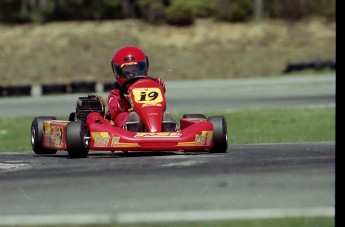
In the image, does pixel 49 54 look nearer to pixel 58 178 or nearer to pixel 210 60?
→ pixel 210 60

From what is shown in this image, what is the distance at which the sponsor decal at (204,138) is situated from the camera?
9.19 metres

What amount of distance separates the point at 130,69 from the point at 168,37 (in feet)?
121

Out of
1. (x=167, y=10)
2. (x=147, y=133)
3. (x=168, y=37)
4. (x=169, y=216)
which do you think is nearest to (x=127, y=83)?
(x=147, y=133)

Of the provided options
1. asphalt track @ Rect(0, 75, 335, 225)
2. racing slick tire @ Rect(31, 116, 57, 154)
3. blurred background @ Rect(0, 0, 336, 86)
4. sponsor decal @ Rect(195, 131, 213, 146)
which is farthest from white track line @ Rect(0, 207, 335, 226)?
blurred background @ Rect(0, 0, 336, 86)

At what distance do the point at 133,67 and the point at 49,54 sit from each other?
34806 mm

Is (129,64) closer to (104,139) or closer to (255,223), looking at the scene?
(104,139)

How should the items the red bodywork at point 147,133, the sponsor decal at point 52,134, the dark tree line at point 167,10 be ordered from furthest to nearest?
the dark tree line at point 167,10 < the sponsor decal at point 52,134 < the red bodywork at point 147,133

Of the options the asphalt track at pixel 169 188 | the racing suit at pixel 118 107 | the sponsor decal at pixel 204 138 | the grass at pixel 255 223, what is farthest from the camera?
the racing suit at pixel 118 107

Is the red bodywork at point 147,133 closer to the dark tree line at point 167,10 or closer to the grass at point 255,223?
the grass at point 255,223

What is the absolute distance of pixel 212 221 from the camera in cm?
554

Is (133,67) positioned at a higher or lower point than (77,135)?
higher

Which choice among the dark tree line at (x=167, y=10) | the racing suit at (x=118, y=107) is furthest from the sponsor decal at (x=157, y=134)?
the dark tree line at (x=167, y=10)

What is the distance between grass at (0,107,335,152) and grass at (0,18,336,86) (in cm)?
1829
